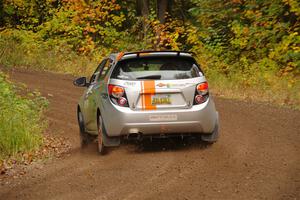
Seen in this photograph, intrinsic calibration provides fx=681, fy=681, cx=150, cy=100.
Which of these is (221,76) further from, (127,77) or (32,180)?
(32,180)

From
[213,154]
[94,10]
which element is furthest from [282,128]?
[94,10]

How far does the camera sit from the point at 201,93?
34.3 ft

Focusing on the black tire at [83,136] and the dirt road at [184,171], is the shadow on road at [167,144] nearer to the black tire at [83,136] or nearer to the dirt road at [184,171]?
the dirt road at [184,171]

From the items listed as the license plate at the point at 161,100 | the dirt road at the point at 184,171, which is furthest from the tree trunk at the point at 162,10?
the license plate at the point at 161,100

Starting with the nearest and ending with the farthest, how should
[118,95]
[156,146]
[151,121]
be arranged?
1. [151,121]
2. [118,95]
3. [156,146]

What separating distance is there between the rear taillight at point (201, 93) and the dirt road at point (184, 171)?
0.79 meters

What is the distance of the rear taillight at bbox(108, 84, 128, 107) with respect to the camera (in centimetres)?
1024

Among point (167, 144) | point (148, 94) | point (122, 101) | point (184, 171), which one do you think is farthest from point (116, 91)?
point (184, 171)

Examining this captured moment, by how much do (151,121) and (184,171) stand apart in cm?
140

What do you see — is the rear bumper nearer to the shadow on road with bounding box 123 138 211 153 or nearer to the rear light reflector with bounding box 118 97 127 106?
the rear light reflector with bounding box 118 97 127 106

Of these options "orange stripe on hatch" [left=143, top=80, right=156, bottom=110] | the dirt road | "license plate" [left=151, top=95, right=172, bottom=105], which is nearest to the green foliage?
the dirt road

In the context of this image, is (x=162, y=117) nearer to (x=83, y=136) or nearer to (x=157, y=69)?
(x=157, y=69)

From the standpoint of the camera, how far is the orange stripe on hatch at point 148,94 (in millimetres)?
10203

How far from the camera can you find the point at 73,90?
69.5 ft
